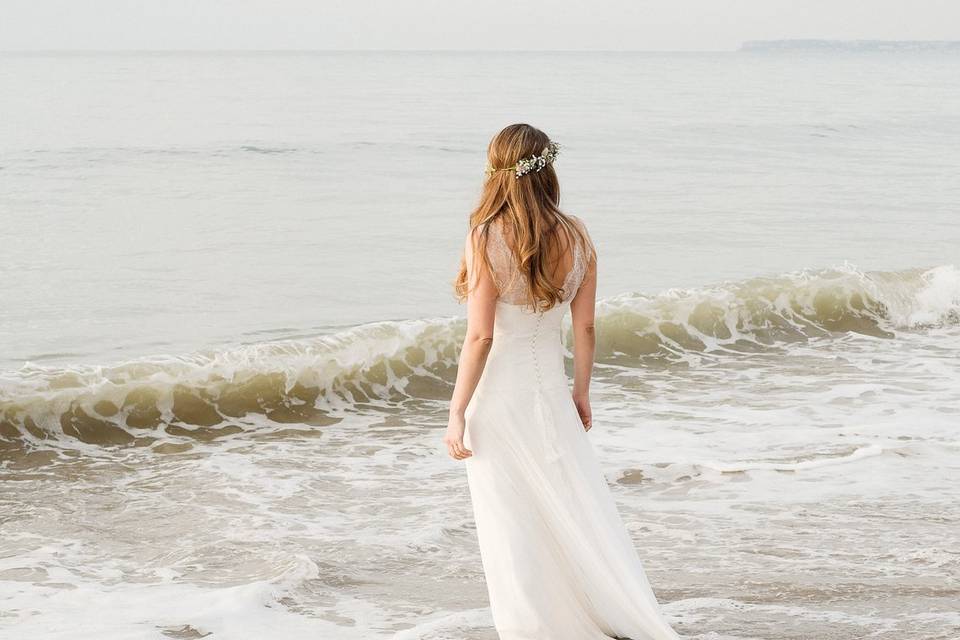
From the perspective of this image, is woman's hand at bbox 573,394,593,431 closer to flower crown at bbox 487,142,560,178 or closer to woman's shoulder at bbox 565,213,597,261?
woman's shoulder at bbox 565,213,597,261

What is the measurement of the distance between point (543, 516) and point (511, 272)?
0.94 metres

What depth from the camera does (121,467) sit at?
25.0ft

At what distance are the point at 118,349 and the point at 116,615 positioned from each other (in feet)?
20.0

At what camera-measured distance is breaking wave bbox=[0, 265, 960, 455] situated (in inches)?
345

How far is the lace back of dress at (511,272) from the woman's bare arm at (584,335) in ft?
0.17

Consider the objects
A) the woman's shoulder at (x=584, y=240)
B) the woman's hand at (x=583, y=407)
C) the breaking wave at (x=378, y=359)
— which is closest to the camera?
the woman's shoulder at (x=584, y=240)

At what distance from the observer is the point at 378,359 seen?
10219 millimetres

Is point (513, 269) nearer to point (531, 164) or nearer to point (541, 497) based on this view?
point (531, 164)

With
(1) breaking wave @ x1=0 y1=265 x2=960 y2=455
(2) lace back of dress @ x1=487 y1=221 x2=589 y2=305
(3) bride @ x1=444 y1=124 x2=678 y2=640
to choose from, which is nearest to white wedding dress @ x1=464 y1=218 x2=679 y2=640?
(3) bride @ x1=444 y1=124 x2=678 y2=640

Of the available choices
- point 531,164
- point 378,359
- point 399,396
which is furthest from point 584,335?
point 378,359

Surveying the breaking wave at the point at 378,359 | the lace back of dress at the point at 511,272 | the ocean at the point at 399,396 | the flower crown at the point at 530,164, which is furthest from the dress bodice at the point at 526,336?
the breaking wave at the point at 378,359

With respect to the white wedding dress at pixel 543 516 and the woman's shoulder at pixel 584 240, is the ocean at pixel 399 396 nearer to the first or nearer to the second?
the white wedding dress at pixel 543 516

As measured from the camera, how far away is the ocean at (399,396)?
5215mm

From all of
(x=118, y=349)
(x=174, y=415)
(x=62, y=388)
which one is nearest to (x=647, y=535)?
(x=174, y=415)
